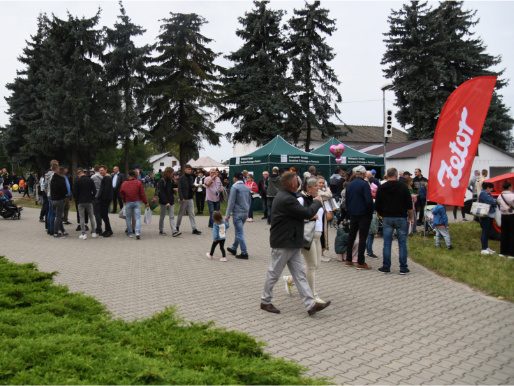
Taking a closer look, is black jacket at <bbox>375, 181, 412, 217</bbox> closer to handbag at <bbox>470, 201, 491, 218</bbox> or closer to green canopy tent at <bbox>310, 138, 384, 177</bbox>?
handbag at <bbox>470, 201, 491, 218</bbox>

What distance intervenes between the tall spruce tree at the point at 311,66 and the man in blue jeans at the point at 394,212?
81.5ft

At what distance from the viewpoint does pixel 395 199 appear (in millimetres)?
8719

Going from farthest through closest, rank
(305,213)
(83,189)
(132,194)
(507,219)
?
(132,194), (83,189), (507,219), (305,213)

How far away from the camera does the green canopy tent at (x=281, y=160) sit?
20.5m

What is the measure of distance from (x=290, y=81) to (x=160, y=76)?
9.46 meters

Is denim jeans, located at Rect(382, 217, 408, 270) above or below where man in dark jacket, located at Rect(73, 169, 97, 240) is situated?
below

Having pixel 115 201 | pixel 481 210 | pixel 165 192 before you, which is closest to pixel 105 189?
pixel 165 192

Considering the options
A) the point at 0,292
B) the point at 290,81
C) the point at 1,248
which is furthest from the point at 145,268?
the point at 290,81

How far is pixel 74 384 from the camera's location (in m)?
Answer: 3.06

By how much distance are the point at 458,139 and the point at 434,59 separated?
29.8m

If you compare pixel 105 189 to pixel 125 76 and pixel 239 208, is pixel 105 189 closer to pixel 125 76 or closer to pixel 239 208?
pixel 239 208

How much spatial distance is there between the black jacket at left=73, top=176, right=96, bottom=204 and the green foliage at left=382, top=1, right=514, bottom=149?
103 ft

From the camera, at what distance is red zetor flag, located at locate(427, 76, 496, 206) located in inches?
393

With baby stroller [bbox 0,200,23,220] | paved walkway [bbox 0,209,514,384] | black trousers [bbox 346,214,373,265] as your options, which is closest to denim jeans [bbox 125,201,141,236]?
paved walkway [bbox 0,209,514,384]
